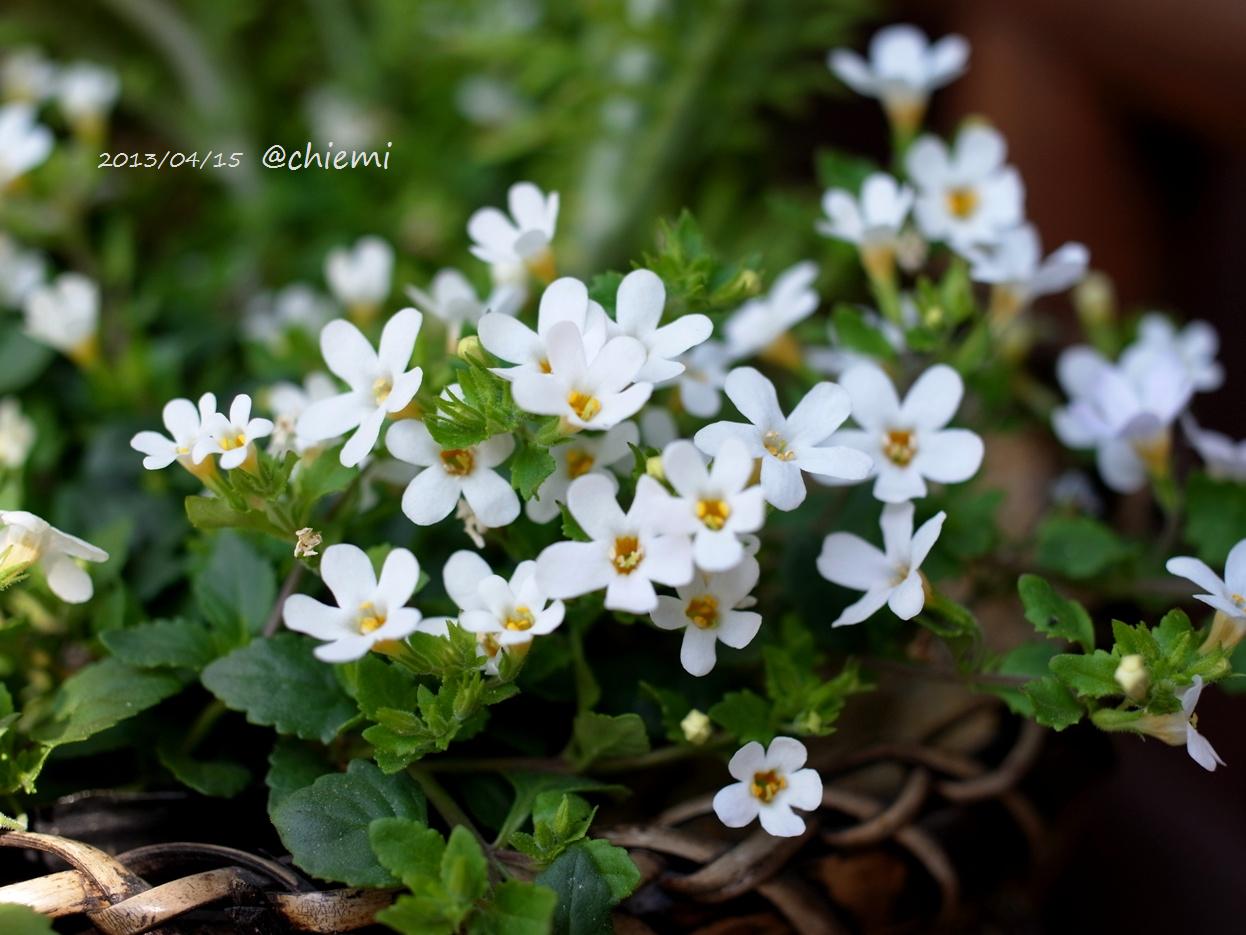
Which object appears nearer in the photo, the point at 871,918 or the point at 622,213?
the point at 871,918

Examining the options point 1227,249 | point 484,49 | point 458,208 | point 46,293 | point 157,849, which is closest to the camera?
point 157,849

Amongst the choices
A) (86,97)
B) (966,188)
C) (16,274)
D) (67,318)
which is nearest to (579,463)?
(966,188)

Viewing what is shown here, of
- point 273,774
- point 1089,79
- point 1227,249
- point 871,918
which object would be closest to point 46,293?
point 273,774

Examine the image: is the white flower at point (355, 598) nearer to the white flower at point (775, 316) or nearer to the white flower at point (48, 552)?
the white flower at point (48, 552)

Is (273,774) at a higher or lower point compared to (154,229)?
higher

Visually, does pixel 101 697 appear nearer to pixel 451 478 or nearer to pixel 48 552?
pixel 48 552

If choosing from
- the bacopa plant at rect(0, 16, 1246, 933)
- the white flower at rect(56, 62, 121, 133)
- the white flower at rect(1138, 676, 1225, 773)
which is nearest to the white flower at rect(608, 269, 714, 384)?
the bacopa plant at rect(0, 16, 1246, 933)

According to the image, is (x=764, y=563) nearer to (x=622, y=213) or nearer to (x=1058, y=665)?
(x=1058, y=665)
